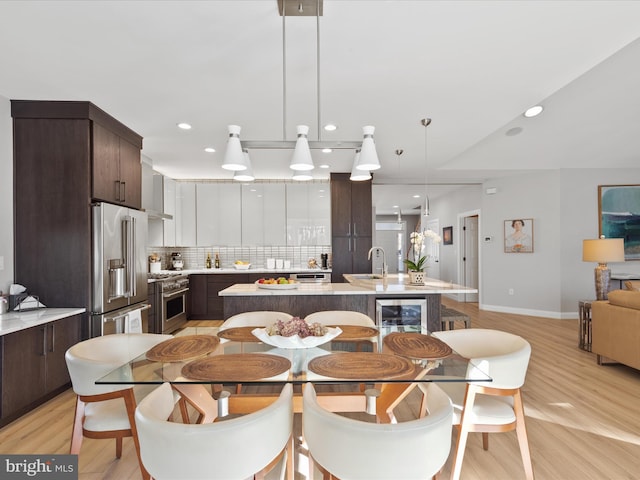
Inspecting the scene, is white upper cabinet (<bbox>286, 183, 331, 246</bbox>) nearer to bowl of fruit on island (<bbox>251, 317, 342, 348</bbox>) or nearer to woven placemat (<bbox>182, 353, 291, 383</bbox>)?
bowl of fruit on island (<bbox>251, 317, 342, 348</bbox>)

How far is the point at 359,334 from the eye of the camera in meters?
2.14

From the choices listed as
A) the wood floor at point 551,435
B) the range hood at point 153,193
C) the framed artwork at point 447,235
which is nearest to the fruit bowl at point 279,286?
the wood floor at point 551,435

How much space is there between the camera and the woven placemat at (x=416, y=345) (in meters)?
1.73

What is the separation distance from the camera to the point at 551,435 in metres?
2.28

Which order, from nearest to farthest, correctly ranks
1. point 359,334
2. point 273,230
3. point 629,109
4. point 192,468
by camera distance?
1. point 192,468
2. point 359,334
3. point 629,109
4. point 273,230

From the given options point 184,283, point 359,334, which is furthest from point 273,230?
point 359,334

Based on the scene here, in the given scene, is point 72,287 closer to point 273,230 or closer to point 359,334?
point 359,334

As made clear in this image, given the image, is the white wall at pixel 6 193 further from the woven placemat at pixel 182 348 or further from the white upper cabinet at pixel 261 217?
the white upper cabinet at pixel 261 217

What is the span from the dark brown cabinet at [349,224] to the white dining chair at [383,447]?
472cm

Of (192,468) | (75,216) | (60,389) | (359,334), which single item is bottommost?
(60,389)

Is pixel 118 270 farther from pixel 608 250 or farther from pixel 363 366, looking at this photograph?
pixel 608 250

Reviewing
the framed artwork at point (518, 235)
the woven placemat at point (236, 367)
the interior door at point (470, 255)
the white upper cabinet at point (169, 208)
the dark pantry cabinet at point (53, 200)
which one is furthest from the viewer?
the interior door at point (470, 255)

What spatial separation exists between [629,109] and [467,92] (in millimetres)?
3209

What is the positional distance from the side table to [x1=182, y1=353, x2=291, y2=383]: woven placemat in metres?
3.99
